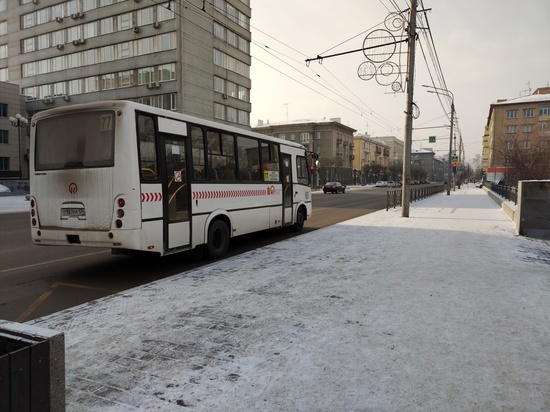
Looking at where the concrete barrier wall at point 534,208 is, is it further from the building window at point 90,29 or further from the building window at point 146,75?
the building window at point 90,29

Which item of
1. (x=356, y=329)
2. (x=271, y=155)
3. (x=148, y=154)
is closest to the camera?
(x=356, y=329)

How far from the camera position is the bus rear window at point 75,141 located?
21.0ft

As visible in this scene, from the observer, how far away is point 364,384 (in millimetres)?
3146

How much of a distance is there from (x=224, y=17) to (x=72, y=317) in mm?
49458

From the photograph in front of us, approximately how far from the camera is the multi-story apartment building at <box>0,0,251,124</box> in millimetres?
41969

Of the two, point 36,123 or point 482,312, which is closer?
point 482,312

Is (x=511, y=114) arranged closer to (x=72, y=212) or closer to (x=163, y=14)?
(x=163, y=14)

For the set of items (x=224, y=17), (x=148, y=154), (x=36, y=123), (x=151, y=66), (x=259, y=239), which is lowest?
(x=259, y=239)

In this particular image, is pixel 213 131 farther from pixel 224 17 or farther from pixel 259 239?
pixel 224 17

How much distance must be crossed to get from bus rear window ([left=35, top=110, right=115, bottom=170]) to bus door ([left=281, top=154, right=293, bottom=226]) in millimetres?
5981

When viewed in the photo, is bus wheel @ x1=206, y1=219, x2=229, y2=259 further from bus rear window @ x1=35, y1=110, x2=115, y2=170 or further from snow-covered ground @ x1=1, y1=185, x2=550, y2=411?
bus rear window @ x1=35, y1=110, x2=115, y2=170

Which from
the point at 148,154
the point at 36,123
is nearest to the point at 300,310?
the point at 148,154

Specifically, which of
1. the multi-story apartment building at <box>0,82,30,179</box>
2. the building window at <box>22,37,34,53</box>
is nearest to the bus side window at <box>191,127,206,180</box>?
the multi-story apartment building at <box>0,82,30,179</box>

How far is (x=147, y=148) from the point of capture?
664 centimetres
